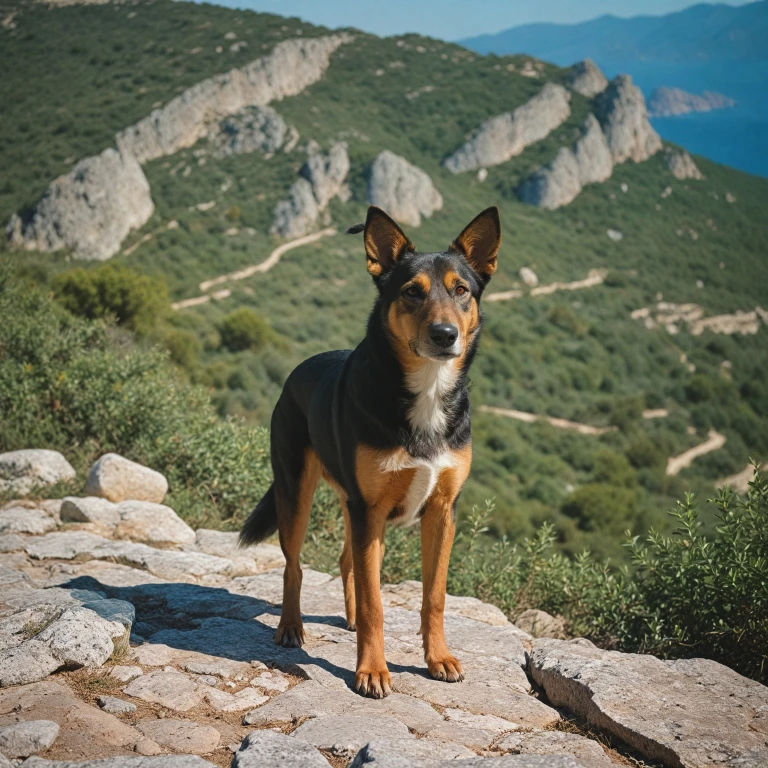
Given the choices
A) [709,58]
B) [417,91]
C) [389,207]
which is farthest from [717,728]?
[709,58]

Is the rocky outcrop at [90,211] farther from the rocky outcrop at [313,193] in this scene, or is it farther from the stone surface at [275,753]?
the stone surface at [275,753]

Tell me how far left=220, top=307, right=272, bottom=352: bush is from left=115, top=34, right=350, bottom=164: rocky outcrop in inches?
1008

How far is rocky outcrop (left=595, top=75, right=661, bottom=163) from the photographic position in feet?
265

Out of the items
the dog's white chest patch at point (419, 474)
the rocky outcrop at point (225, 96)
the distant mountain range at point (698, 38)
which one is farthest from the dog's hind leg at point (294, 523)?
the distant mountain range at point (698, 38)

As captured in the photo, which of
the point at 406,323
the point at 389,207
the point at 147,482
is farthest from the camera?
the point at 389,207

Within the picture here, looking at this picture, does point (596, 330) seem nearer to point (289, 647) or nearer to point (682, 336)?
point (682, 336)

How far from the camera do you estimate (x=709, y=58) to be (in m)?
153

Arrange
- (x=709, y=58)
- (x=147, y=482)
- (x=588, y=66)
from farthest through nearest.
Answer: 1. (x=709, y=58)
2. (x=588, y=66)
3. (x=147, y=482)

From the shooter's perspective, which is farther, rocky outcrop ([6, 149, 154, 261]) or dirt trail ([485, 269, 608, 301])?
dirt trail ([485, 269, 608, 301])

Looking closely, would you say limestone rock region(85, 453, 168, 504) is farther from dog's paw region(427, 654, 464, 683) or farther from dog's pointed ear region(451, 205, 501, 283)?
dog's pointed ear region(451, 205, 501, 283)

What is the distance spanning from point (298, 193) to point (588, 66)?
4987 cm

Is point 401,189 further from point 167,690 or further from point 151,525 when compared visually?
point 167,690

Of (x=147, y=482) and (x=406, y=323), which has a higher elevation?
(x=406, y=323)

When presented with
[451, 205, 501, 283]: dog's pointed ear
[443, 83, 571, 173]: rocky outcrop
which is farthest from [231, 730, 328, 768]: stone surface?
[443, 83, 571, 173]: rocky outcrop
